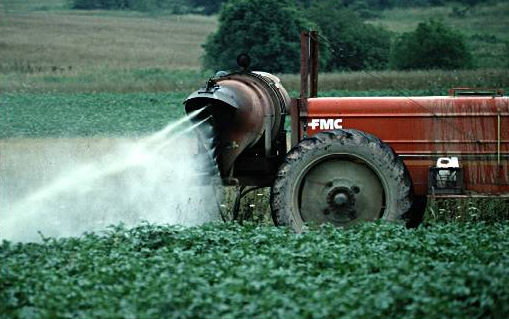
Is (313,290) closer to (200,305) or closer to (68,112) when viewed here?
(200,305)

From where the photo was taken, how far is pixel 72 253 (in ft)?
29.9

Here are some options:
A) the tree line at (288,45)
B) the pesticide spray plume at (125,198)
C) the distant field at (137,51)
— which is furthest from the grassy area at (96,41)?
the pesticide spray plume at (125,198)

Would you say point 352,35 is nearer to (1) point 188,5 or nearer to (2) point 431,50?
(2) point 431,50

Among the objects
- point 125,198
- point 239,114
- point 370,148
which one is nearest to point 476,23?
point 125,198

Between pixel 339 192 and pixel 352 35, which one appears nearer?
pixel 339 192

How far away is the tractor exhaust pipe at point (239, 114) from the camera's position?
11445 millimetres

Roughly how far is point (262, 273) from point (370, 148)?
2919 millimetres

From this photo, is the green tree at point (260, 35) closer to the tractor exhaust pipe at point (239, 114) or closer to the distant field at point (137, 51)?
the distant field at point (137, 51)

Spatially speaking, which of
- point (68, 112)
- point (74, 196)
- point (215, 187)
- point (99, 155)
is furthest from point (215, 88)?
point (68, 112)

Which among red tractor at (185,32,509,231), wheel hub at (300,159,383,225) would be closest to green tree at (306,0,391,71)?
red tractor at (185,32,509,231)

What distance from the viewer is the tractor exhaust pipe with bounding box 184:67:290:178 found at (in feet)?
→ 37.6

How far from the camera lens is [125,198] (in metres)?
12.8

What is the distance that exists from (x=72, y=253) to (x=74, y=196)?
3.53 meters

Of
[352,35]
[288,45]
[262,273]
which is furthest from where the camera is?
[352,35]
